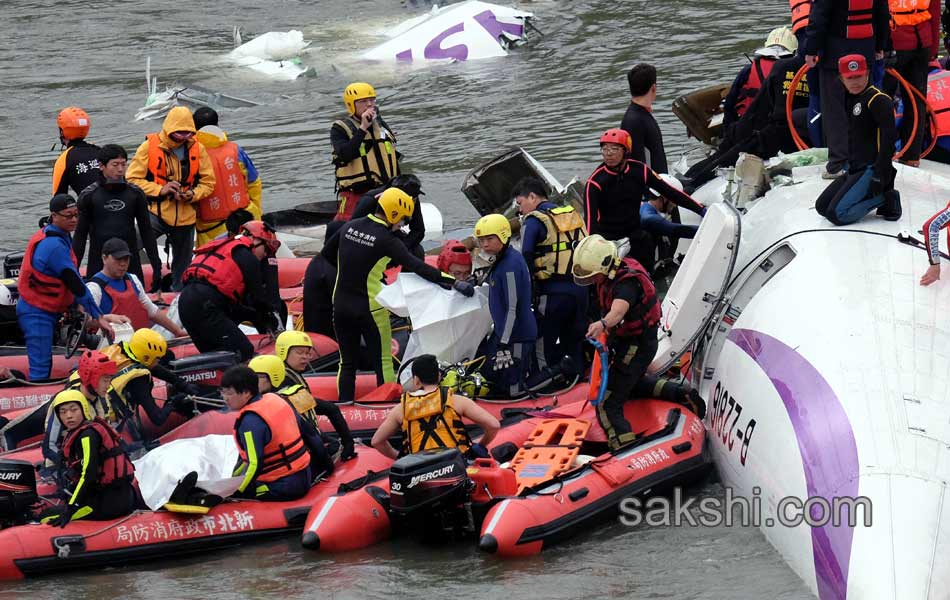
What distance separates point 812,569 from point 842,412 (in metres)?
0.83

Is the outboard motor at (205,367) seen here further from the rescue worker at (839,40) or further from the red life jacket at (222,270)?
the rescue worker at (839,40)

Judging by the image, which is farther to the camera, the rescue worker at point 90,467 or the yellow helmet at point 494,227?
the yellow helmet at point 494,227

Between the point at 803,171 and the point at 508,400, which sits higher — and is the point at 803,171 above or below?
above

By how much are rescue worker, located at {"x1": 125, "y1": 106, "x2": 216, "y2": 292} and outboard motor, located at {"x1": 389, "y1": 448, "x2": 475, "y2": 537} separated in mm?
5691

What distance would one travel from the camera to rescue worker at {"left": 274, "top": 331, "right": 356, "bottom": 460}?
8805 mm

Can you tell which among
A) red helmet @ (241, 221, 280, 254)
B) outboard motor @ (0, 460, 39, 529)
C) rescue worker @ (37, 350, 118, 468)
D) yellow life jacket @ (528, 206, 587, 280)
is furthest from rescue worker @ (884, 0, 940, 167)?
outboard motor @ (0, 460, 39, 529)

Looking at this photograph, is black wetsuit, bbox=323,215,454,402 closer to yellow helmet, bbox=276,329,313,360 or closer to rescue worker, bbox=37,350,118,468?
yellow helmet, bbox=276,329,313,360

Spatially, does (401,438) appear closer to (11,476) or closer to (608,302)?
(608,302)

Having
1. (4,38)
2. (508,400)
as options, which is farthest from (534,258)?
(4,38)

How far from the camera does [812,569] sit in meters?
6.78

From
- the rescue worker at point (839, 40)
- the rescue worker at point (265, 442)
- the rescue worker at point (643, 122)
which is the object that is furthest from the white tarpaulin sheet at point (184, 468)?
the rescue worker at point (839, 40)

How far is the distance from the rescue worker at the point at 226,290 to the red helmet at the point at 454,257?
1284mm

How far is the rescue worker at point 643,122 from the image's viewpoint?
1137 centimetres

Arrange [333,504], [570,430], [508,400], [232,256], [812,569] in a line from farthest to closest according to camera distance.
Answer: [232,256], [508,400], [570,430], [333,504], [812,569]
